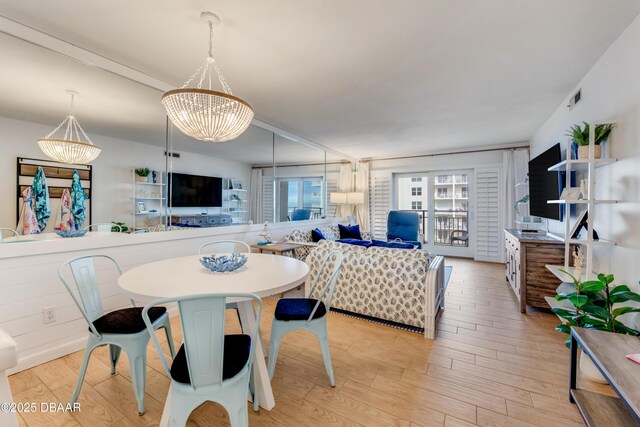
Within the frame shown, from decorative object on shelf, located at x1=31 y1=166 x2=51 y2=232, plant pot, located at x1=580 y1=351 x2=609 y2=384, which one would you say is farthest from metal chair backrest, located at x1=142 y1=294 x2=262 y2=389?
plant pot, located at x1=580 y1=351 x2=609 y2=384

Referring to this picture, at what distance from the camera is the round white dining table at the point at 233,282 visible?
1409 mm

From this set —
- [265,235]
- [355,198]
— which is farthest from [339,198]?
[265,235]

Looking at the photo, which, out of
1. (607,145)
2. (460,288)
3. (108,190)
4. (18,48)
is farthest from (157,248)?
(607,145)

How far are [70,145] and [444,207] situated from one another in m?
6.31

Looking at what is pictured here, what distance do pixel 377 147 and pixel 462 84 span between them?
9.75ft

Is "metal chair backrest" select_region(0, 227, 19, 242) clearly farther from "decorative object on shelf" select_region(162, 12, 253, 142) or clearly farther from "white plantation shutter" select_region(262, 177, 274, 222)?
"white plantation shutter" select_region(262, 177, 274, 222)

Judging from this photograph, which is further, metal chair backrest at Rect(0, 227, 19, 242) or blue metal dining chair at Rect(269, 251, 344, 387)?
metal chair backrest at Rect(0, 227, 19, 242)

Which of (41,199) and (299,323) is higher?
(41,199)

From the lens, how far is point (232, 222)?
153 inches

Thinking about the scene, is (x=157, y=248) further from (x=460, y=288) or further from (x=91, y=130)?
(x=460, y=288)

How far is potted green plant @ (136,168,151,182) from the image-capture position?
2855mm

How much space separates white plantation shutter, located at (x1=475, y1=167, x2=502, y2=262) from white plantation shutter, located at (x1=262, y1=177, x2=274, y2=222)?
13.8 feet

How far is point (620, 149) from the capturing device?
2.13m

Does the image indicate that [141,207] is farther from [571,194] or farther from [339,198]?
[339,198]
